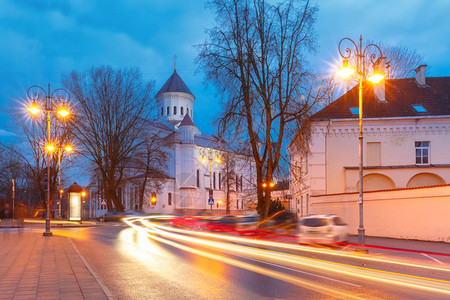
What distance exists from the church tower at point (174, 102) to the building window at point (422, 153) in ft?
208

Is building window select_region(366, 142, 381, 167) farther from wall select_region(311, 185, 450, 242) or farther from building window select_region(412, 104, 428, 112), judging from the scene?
wall select_region(311, 185, 450, 242)

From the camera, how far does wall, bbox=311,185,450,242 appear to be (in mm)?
21859

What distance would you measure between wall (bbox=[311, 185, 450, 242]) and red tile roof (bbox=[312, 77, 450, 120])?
808 centimetres

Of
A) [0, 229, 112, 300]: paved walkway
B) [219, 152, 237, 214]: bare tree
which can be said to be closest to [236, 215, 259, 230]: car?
[0, 229, 112, 300]: paved walkway

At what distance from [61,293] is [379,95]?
107 feet

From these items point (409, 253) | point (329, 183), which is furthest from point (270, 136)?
point (409, 253)

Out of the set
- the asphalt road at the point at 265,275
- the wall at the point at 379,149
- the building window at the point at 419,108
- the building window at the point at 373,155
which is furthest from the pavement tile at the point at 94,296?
the building window at the point at 419,108

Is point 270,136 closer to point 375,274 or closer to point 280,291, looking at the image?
point 375,274

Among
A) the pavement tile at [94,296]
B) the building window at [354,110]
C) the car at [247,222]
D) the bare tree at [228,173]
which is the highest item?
the building window at [354,110]

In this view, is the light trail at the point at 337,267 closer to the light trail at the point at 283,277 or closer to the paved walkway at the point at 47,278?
the light trail at the point at 283,277

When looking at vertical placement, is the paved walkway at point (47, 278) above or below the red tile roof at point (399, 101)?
below

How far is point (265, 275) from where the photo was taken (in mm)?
11664

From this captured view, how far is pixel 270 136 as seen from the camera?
30531mm

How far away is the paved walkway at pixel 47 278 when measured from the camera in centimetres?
865
